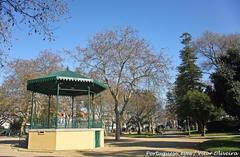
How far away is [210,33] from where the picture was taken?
5750cm

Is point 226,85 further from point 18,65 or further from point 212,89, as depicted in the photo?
point 18,65

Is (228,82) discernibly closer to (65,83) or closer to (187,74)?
(65,83)

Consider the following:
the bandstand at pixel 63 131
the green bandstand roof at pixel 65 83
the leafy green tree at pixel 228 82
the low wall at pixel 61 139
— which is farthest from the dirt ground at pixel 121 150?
the green bandstand roof at pixel 65 83

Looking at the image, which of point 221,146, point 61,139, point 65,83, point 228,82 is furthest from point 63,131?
point 228,82

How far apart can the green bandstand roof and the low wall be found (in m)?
3.85

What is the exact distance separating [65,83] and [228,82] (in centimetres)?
1293

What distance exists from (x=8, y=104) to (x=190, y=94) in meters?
27.8

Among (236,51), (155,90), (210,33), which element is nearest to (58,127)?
(236,51)

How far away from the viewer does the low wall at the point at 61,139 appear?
26.0 metres

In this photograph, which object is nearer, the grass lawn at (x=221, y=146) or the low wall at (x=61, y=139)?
the grass lawn at (x=221, y=146)

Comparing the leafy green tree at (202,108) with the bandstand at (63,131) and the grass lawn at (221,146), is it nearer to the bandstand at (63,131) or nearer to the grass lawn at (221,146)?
the grass lawn at (221,146)

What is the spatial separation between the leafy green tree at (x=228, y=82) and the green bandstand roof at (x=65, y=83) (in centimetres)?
952

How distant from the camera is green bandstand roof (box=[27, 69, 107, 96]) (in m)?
27.2

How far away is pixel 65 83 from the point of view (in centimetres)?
2914
